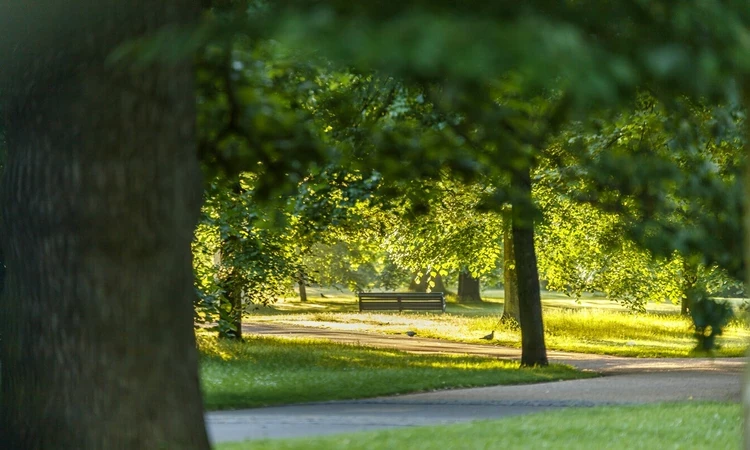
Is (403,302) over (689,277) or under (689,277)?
under

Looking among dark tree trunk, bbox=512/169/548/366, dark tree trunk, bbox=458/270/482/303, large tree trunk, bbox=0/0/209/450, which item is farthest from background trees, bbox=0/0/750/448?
dark tree trunk, bbox=458/270/482/303

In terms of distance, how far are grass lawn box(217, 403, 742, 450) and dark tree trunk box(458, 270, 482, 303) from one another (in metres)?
44.4

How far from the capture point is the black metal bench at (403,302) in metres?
42.6

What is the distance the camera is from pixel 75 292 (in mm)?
5980

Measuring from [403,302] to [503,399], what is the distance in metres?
28.5

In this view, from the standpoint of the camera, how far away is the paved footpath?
36.0ft

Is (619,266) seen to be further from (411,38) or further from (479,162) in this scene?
(411,38)

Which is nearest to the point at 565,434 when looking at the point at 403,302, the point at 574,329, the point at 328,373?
the point at 328,373

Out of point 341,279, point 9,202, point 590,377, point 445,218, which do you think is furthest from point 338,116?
point 341,279

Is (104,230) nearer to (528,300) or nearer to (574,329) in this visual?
(528,300)

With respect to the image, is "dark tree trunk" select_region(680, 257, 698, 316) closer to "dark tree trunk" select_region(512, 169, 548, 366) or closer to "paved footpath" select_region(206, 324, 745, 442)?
"paved footpath" select_region(206, 324, 745, 442)

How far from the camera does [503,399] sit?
14.5 m

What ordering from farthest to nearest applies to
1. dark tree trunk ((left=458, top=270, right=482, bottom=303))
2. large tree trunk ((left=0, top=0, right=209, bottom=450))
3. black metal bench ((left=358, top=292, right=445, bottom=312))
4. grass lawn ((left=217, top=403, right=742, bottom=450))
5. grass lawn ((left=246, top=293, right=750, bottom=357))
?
dark tree trunk ((left=458, top=270, right=482, bottom=303)), black metal bench ((left=358, top=292, right=445, bottom=312)), grass lawn ((left=246, top=293, right=750, bottom=357)), grass lawn ((left=217, top=403, right=742, bottom=450)), large tree trunk ((left=0, top=0, right=209, bottom=450))

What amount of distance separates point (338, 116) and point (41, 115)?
14.8ft
